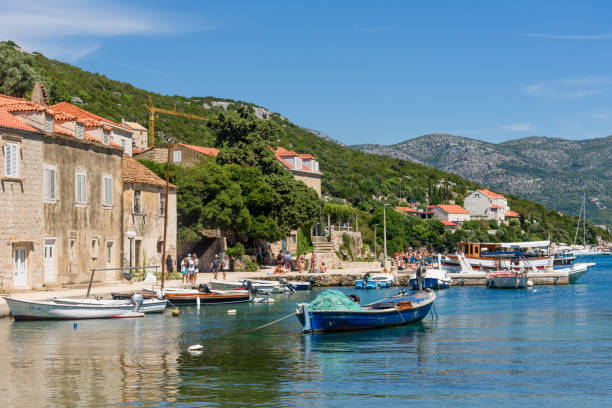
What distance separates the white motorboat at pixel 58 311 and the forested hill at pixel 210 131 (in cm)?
3634

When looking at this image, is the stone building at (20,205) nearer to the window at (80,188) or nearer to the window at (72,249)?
the window at (72,249)

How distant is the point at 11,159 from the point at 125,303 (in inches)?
340

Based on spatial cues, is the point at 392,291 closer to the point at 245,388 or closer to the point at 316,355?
the point at 316,355

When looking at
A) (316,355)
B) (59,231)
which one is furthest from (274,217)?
(316,355)

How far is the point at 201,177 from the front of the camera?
59.3 metres

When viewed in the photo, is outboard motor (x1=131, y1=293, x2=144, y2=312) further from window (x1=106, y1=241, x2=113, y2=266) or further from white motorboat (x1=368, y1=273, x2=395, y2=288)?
white motorboat (x1=368, y1=273, x2=395, y2=288)

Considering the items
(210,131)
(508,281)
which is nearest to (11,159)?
(508,281)

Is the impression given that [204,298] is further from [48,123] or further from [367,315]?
[367,315]

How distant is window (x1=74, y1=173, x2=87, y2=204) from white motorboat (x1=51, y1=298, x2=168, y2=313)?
7531 millimetres

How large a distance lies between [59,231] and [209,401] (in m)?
23.3

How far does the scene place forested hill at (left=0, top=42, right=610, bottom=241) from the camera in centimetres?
9950

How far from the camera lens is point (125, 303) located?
36.3 meters

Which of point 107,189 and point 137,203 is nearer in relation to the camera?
point 107,189

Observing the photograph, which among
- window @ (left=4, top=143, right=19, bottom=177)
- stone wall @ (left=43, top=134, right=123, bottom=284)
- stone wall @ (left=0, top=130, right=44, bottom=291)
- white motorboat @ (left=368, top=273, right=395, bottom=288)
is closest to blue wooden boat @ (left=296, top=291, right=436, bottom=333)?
stone wall @ (left=0, top=130, right=44, bottom=291)
